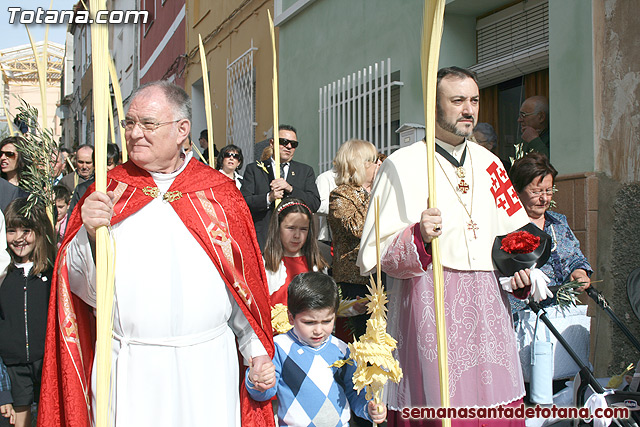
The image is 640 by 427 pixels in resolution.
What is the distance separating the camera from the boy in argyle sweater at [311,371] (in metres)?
2.91

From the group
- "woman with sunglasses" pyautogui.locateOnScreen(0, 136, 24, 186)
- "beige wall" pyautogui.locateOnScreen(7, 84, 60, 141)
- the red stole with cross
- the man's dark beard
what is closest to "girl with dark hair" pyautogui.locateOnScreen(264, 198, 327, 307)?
the red stole with cross

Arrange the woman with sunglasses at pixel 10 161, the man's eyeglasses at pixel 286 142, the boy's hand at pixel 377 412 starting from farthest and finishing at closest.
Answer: the man's eyeglasses at pixel 286 142, the woman with sunglasses at pixel 10 161, the boy's hand at pixel 377 412

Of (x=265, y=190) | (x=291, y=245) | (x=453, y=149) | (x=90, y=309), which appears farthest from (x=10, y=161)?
(x=453, y=149)

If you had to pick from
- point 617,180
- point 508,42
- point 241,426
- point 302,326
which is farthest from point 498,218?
point 508,42

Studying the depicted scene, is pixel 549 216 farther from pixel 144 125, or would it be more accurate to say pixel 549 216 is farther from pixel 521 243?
pixel 144 125

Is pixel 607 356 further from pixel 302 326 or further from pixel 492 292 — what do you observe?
pixel 302 326

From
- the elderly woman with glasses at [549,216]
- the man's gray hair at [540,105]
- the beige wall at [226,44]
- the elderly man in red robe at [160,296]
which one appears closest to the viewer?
the elderly man in red robe at [160,296]

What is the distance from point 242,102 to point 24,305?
906cm

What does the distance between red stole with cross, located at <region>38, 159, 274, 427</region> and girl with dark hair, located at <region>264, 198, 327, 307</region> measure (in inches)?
54.5

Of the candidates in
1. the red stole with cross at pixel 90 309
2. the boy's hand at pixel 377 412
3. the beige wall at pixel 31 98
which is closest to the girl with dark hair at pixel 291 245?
the red stole with cross at pixel 90 309

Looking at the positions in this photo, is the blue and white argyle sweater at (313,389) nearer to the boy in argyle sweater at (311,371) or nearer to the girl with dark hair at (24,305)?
the boy in argyle sweater at (311,371)

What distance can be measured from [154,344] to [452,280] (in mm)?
1310

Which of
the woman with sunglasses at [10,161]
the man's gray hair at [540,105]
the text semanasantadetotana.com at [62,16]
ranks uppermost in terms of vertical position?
the text semanasantadetotana.com at [62,16]

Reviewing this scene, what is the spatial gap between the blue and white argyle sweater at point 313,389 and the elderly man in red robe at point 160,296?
0.23 meters
